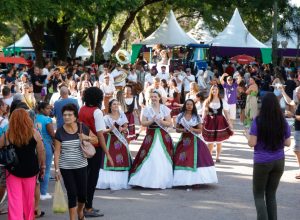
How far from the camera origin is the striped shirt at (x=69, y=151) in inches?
289

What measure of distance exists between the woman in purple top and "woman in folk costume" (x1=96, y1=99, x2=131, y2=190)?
3.65 m

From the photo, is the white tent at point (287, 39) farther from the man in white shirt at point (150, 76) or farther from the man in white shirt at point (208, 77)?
the man in white shirt at point (150, 76)

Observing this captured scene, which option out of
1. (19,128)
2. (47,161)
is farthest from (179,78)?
(19,128)

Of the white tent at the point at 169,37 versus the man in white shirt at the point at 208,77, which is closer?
the man in white shirt at the point at 208,77

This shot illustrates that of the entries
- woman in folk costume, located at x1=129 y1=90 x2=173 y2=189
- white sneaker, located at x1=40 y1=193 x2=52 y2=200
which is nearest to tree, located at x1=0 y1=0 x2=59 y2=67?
woman in folk costume, located at x1=129 y1=90 x2=173 y2=189

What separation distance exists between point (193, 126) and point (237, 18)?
70.3 ft

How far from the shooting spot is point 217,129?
41.6 feet

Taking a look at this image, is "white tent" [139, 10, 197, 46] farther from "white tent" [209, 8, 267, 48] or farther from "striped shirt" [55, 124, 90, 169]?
"striped shirt" [55, 124, 90, 169]

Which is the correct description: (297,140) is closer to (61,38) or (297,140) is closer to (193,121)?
(193,121)

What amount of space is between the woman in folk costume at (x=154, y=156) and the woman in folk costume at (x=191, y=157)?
15 cm

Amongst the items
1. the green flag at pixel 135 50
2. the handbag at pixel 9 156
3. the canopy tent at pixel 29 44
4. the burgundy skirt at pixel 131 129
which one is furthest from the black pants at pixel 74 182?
the canopy tent at pixel 29 44

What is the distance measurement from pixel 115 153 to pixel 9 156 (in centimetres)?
357

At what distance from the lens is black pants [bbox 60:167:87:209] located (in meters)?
7.34

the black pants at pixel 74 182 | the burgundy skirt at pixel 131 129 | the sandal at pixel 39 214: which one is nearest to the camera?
the black pants at pixel 74 182
